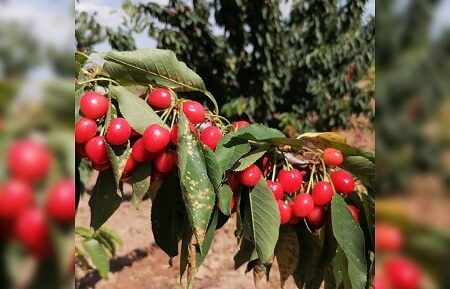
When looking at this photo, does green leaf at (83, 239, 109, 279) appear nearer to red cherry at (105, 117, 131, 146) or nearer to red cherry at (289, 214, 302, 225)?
red cherry at (289, 214, 302, 225)

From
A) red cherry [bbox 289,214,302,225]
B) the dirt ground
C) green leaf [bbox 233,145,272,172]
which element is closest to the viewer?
green leaf [bbox 233,145,272,172]

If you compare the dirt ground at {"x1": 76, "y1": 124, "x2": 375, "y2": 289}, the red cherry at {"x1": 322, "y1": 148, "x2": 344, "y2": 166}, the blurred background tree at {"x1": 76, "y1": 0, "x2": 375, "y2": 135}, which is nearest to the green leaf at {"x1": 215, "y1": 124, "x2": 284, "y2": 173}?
the red cherry at {"x1": 322, "y1": 148, "x2": 344, "y2": 166}

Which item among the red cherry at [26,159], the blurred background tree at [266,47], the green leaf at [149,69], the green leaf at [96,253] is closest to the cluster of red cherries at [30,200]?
the red cherry at [26,159]

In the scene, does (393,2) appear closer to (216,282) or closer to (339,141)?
(339,141)

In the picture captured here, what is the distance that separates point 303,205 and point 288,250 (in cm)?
13

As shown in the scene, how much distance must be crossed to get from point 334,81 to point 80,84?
11.8ft

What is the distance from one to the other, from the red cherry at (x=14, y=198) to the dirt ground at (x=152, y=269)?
8.66 ft

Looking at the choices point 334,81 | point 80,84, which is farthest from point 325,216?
point 334,81

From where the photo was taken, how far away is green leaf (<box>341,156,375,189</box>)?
81 centimetres

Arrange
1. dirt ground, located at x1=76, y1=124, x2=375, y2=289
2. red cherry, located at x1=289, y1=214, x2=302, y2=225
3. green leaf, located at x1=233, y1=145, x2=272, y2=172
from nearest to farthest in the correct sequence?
green leaf, located at x1=233, y1=145, x2=272, y2=172 → red cherry, located at x1=289, y1=214, x2=302, y2=225 → dirt ground, located at x1=76, y1=124, x2=375, y2=289

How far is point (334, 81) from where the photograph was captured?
13.5ft

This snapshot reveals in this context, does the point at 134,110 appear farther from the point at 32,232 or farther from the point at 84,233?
the point at 84,233

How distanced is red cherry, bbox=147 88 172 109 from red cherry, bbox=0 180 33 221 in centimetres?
53

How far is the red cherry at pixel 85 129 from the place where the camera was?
663 mm
